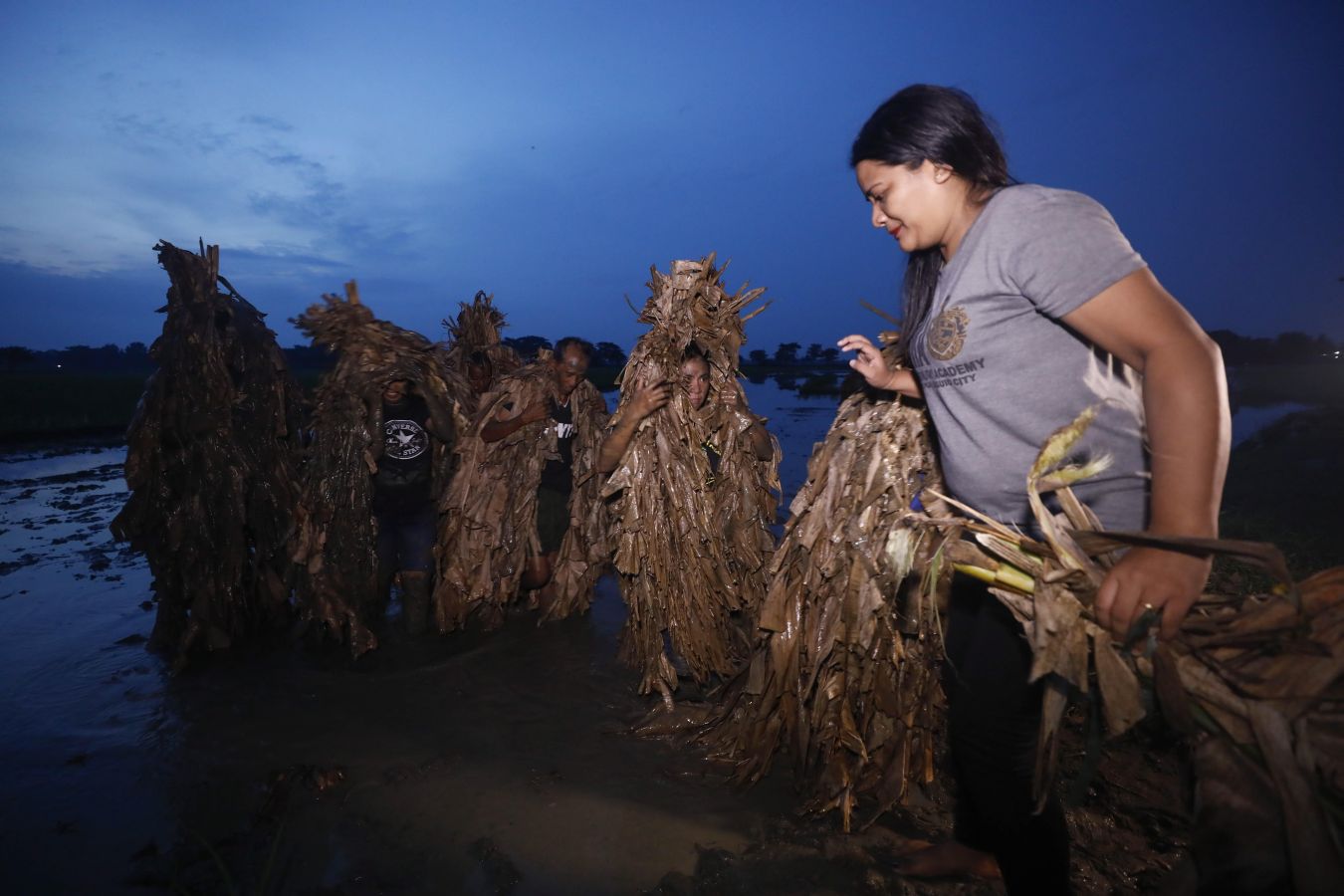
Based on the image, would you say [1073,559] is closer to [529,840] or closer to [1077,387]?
[1077,387]

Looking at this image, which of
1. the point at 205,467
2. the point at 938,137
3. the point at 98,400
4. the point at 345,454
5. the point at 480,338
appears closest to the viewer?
the point at 938,137

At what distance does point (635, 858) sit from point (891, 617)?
1487 mm

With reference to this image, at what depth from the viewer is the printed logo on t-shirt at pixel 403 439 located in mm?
5195

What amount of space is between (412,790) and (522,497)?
259cm

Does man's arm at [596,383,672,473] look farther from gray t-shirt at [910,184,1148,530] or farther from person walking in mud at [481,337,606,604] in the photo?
gray t-shirt at [910,184,1148,530]

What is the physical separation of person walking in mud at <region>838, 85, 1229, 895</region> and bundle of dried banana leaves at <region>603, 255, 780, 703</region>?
1725 millimetres

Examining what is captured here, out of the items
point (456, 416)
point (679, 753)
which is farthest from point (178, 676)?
point (679, 753)

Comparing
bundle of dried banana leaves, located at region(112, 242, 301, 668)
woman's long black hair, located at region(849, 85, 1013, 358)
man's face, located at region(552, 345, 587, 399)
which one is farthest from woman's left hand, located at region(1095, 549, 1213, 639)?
bundle of dried banana leaves, located at region(112, 242, 301, 668)

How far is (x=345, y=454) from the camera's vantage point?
5.11 metres

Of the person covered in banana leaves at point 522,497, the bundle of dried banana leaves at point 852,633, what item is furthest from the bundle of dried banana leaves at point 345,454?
the bundle of dried banana leaves at point 852,633

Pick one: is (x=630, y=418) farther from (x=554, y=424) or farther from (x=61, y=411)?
(x=61, y=411)

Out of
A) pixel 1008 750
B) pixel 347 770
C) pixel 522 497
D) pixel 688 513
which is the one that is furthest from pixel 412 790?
pixel 1008 750

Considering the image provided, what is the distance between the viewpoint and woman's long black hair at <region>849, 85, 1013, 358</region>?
1.64 m

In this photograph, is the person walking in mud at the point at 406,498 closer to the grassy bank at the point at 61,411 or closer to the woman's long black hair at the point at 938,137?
the woman's long black hair at the point at 938,137
